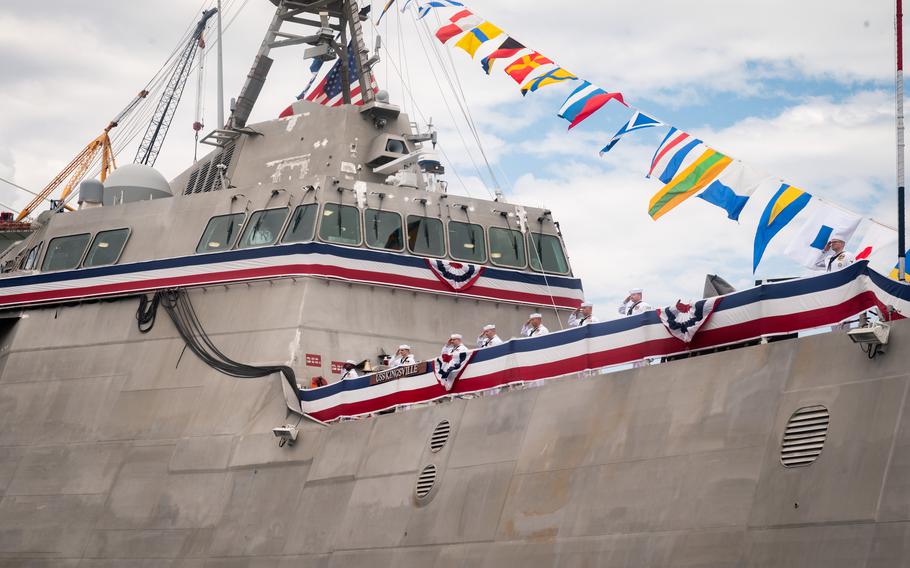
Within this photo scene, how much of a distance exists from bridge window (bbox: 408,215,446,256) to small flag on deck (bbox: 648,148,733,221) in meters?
5.42

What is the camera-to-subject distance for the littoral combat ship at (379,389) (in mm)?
10867

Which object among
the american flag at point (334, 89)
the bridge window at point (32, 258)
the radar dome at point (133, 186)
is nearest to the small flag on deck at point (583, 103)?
the american flag at point (334, 89)

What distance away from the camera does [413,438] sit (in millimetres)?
15117

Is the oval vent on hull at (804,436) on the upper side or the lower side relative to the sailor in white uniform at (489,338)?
lower

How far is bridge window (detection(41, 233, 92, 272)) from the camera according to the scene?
2109 cm

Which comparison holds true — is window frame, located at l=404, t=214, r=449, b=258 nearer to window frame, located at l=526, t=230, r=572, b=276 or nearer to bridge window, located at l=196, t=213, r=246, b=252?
window frame, located at l=526, t=230, r=572, b=276

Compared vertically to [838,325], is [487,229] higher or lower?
higher

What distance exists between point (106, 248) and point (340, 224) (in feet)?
15.7

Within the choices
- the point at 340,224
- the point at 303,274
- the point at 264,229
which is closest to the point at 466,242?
the point at 340,224

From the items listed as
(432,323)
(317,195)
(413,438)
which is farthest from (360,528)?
(317,195)

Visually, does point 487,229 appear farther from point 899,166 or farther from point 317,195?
point 899,166

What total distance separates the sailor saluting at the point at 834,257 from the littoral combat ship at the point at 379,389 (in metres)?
1.58

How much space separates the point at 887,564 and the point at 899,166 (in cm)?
376

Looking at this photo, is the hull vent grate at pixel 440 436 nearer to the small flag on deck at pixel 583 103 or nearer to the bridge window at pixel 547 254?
the small flag on deck at pixel 583 103
